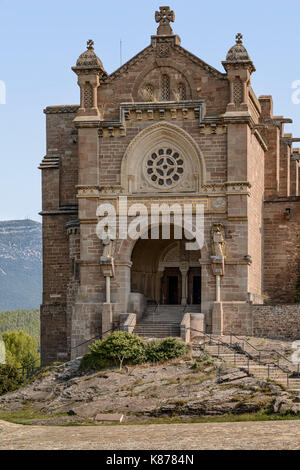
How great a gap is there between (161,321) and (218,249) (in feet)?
14.0

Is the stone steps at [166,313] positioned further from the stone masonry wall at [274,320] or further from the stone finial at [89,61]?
the stone finial at [89,61]

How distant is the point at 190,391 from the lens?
3897 cm

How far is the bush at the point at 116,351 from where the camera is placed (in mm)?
43188

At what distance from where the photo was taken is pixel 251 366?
41.3m

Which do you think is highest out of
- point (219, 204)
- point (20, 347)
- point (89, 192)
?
point (89, 192)

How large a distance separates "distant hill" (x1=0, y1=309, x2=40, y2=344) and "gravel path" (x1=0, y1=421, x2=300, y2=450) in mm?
123523

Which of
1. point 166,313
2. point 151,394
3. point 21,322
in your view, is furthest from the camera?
point 21,322

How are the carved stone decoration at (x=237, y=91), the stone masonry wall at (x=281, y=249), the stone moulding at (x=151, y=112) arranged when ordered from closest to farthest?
the carved stone decoration at (x=237, y=91), the stone moulding at (x=151, y=112), the stone masonry wall at (x=281, y=249)

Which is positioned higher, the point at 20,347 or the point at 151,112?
the point at 151,112

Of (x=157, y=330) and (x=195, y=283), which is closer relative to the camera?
(x=157, y=330)

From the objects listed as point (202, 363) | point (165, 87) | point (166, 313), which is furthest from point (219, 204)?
point (202, 363)

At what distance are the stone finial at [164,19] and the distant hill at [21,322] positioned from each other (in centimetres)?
11142

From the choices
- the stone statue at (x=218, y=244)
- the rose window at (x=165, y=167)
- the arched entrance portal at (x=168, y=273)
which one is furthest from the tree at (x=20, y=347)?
the stone statue at (x=218, y=244)

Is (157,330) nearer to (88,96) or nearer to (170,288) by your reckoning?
(170,288)
